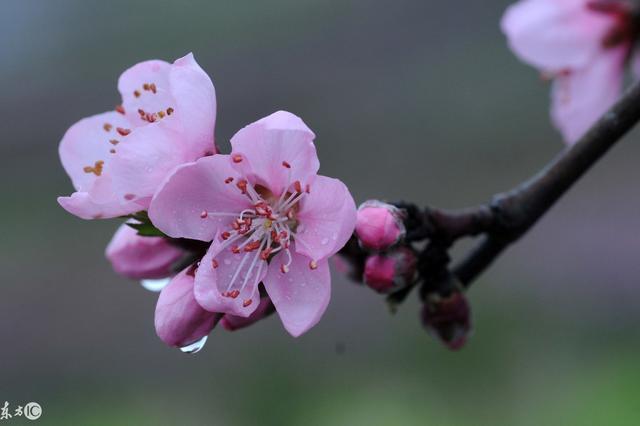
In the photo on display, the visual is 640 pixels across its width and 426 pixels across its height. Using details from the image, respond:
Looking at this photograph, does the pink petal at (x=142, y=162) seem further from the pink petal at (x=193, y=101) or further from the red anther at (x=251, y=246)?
the red anther at (x=251, y=246)

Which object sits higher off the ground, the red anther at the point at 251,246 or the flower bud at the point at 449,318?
the red anther at the point at 251,246

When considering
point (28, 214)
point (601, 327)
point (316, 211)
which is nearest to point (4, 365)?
point (28, 214)

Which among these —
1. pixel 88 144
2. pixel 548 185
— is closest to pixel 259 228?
pixel 88 144

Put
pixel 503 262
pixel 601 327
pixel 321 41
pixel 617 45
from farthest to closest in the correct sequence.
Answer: pixel 321 41
pixel 503 262
pixel 601 327
pixel 617 45

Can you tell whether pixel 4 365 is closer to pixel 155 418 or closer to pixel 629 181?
pixel 155 418

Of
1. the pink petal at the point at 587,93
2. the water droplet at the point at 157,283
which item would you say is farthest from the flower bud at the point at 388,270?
the pink petal at the point at 587,93

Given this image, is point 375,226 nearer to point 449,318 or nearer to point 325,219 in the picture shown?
point 325,219
